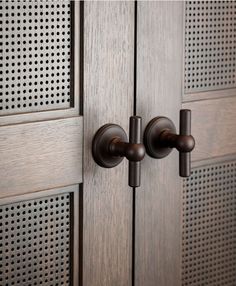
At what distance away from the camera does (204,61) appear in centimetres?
143

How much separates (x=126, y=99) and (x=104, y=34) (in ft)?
0.37

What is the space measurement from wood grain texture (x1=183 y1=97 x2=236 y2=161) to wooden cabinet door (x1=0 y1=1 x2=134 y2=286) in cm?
16

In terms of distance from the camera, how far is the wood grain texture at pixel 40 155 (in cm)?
118

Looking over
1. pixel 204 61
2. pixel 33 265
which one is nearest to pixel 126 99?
pixel 204 61

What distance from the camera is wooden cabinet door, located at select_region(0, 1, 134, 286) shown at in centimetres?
119

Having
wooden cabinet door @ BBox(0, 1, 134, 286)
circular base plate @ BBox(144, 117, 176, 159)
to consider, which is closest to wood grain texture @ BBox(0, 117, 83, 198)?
wooden cabinet door @ BBox(0, 1, 134, 286)

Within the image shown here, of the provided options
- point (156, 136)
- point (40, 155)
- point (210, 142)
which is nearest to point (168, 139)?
point (156, 136)

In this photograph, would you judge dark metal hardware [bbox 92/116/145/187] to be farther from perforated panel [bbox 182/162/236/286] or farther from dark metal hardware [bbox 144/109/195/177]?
perforated panel [bbox 182/162/236/286]

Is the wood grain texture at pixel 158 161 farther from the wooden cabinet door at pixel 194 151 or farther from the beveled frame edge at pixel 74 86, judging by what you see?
the beveled frame edge at pixel 74 86

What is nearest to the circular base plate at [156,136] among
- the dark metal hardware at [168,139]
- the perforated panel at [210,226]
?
the dark metal hardware at [168,139]

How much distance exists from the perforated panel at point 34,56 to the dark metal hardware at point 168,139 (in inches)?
6.6

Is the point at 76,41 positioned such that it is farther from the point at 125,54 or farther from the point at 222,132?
the point at 222,132

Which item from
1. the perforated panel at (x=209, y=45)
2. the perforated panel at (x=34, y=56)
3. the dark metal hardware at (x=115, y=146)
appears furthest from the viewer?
the perforated panel at (x=209, y=45)

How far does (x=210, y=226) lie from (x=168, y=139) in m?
0.23
